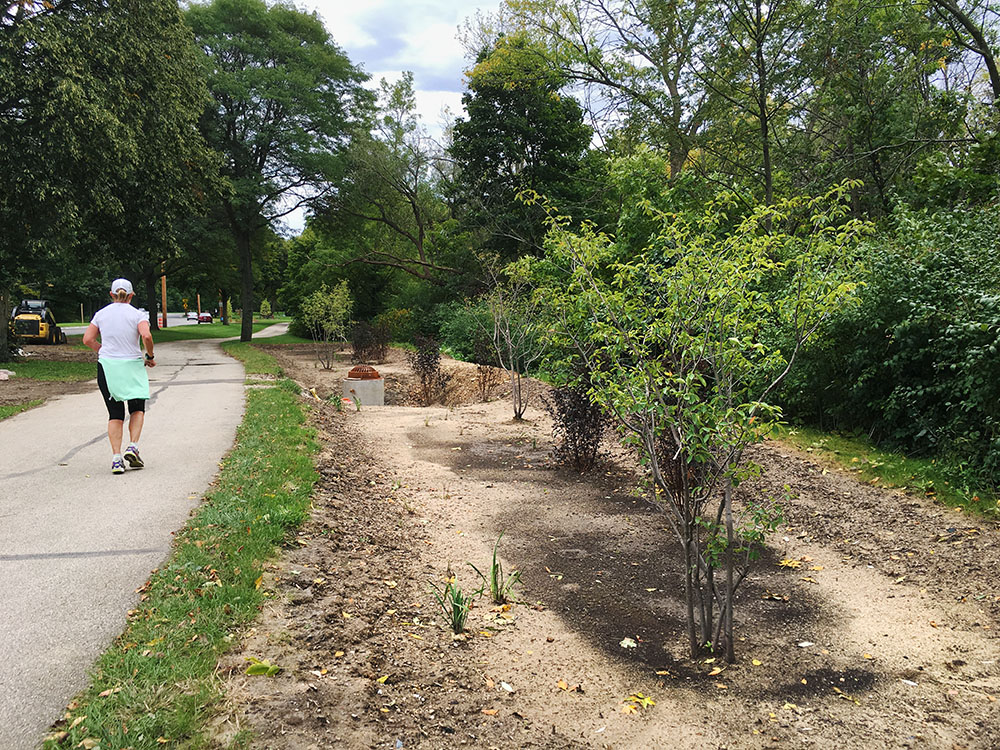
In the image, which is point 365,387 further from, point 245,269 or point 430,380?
point 245,269

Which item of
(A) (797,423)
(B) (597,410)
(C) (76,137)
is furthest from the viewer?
(C) (76,137)

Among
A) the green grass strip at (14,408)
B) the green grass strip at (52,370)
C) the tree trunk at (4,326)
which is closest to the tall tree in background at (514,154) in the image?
the green grass strip at (52,370)

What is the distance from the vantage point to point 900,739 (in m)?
2.65

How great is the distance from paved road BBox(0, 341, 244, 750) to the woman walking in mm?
386

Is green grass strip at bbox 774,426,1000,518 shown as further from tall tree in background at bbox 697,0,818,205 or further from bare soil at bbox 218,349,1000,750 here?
tall tree in background at bbox 697,0,818,205

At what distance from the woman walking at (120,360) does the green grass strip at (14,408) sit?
4.08 metres

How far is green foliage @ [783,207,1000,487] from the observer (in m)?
5.62

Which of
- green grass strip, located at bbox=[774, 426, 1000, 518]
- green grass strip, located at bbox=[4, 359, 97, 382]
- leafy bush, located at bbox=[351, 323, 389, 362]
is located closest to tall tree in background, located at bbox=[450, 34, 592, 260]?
leafy bush, located at bbox=[351, 323, 389, 362]

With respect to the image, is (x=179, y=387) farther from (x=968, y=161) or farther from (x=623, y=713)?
(x=968, y=161)

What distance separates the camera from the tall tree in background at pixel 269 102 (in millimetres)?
26531

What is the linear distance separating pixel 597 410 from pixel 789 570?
273 centimetres

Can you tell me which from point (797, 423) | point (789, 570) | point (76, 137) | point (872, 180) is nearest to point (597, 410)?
point (789, 570)

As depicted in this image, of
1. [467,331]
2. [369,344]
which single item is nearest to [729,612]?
[467,331]

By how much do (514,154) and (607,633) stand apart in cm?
2257
